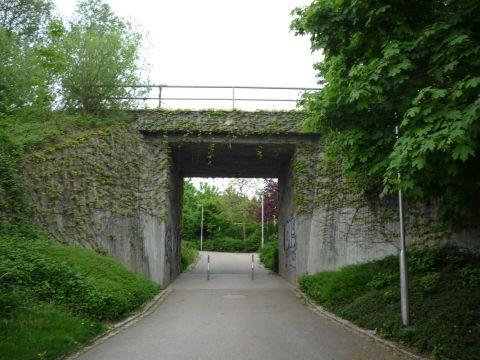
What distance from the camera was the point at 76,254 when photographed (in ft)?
36.6

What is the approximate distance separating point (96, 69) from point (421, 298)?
41.6ft

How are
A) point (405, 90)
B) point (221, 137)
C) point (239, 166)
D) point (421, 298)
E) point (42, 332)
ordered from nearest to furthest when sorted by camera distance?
point (405, 90)
point (42, 332)
point (421, 298)
point (221, 137)
point (239, 166)

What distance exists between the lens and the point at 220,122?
16078mm

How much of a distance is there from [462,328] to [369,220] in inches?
258

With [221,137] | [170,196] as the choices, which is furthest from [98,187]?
[221,137]

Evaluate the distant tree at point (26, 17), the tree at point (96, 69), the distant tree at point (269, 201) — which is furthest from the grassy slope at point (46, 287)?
the distant tree at point (269, 201)

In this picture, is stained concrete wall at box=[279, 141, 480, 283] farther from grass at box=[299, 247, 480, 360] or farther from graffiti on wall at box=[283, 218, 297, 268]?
grass at box=[299, 247, 480, 360]

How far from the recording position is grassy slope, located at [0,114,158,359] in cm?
728

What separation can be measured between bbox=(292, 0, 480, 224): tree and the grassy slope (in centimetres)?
566

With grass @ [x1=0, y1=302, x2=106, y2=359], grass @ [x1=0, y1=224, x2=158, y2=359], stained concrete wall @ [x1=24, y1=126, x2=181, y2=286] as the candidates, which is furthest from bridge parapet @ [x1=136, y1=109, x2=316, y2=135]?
grass @ [x1=0, y1=302, x2=106, y2=359]

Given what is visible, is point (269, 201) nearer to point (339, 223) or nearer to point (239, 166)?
point (239, 166)

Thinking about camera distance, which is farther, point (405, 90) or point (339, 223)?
point (339, 223)

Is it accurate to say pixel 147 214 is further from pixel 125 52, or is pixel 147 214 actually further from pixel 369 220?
pixel 369 220

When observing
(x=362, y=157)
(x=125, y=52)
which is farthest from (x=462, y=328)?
(x=125, y=52)
